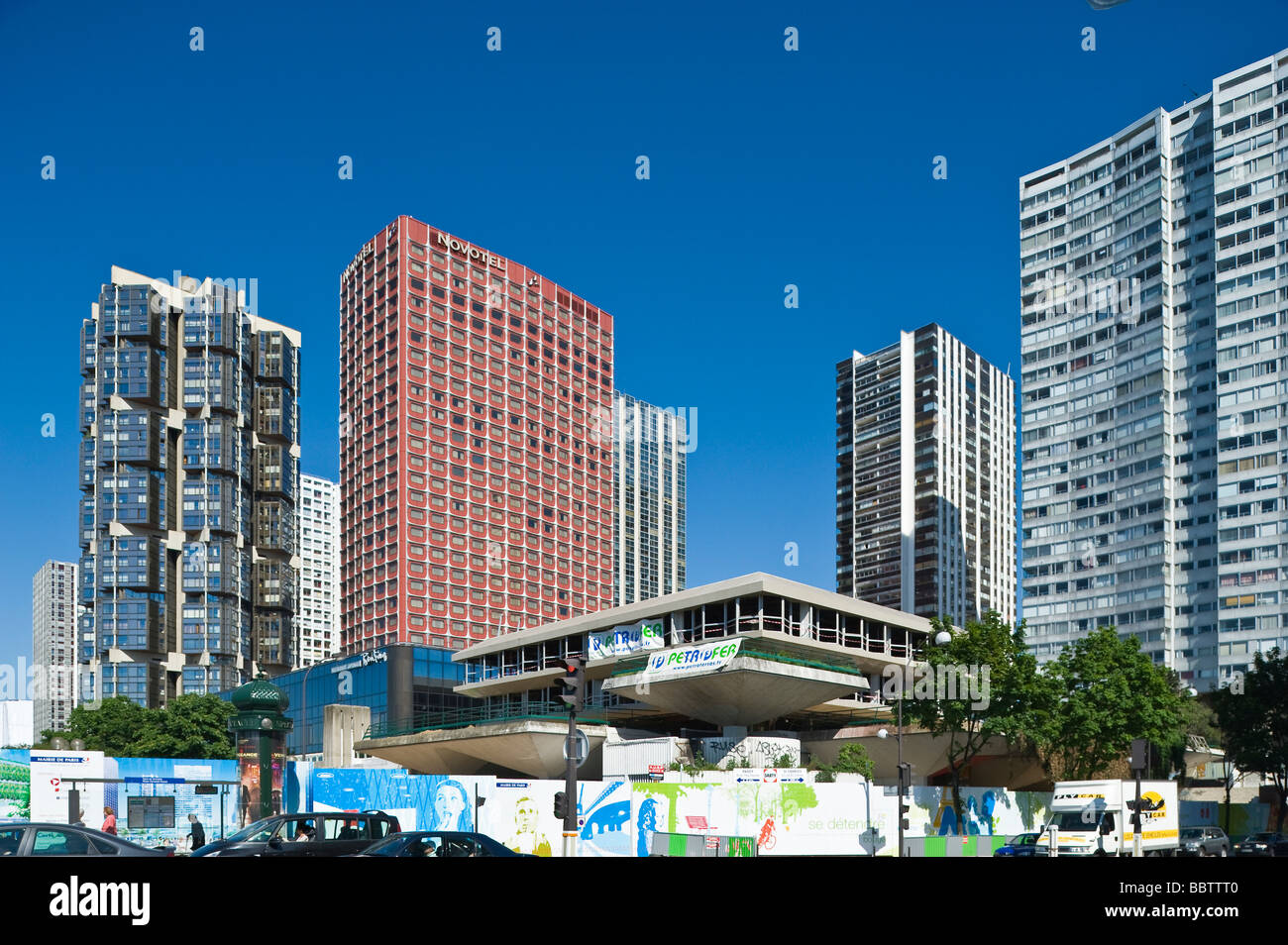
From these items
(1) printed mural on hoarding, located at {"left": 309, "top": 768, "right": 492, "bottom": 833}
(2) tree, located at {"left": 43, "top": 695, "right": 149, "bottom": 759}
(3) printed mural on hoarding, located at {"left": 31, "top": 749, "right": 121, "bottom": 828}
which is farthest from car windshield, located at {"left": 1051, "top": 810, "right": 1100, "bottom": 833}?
(2) tree, located at {"left": 43, "top": 695, "right": 149, "bottom": 759}

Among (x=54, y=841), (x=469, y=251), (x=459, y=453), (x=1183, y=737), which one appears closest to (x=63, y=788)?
(x=54, y=841)

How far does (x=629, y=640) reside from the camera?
66625mm

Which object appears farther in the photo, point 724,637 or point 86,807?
point 724,637

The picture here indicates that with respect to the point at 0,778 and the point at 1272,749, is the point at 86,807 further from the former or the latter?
the point at 1272,749

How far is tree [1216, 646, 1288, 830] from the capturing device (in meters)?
65.0

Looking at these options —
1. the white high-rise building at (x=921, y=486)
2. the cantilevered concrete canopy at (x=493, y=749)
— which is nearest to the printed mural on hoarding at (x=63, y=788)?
the cantilevered concrete canopy at (x=493, y=749)

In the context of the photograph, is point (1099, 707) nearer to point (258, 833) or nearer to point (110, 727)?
point (258, 833)

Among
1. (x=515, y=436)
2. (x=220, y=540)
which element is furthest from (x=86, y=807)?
(x=515, y=436)

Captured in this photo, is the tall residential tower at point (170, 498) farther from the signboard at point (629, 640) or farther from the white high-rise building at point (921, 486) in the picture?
the white high-rise building at point (921, 486)

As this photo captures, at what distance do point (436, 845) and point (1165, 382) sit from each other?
131830 millimetres

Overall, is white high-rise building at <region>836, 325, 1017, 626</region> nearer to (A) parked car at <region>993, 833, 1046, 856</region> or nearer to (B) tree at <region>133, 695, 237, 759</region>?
Result: (B) tree at <region>133, 695, 237, 759</region>

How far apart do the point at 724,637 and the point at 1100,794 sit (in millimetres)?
21906

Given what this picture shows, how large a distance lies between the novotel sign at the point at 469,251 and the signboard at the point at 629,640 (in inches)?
3531
